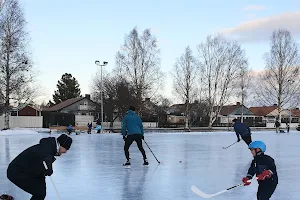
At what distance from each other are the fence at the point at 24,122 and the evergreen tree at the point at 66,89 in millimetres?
37063

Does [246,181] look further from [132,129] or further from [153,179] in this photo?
[132,129]

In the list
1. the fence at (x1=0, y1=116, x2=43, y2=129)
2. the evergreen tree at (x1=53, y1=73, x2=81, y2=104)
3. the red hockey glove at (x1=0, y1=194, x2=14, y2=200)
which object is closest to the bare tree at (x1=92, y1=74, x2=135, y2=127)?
the fence at (x1=0, y1=116, x2=43, y2=129)

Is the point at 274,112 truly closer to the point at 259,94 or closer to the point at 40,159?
the point at 259,94

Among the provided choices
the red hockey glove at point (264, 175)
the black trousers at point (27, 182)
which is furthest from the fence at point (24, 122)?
the red hockey glove at point (264, 175)

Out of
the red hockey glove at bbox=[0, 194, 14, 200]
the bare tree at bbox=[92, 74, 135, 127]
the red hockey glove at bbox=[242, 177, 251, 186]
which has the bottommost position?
the red hockey glove at bbox=[0, 194, 14, 200]

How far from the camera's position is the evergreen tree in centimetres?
7700

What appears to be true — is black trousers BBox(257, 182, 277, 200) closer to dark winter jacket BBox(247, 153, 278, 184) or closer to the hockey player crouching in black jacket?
dark winter jacket BBox(247, 153, 278, 184)

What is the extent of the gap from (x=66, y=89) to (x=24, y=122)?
1550 inches

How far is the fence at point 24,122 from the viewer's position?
3788 cm

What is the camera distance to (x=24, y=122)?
1531 inches

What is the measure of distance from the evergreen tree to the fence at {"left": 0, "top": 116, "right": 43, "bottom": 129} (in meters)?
37.1

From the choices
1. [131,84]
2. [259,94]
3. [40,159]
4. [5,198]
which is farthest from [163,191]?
[259,94]

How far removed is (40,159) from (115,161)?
22.1ft

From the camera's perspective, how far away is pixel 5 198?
18.3ft
